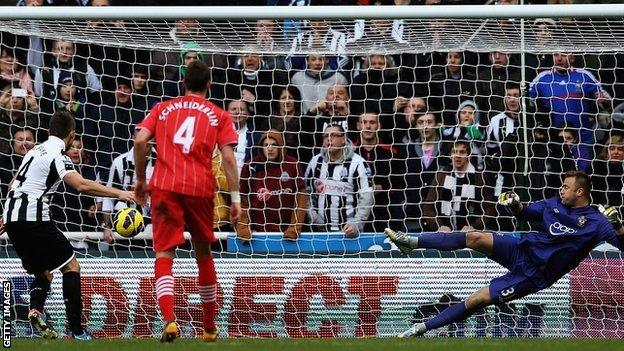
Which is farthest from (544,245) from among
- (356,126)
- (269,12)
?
(269,12)

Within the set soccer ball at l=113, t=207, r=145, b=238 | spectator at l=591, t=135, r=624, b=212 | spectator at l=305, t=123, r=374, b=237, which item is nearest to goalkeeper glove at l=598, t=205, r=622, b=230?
spectator at l=591, t=135, r=624, b=212

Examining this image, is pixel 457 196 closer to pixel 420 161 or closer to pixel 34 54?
pixel 420 161

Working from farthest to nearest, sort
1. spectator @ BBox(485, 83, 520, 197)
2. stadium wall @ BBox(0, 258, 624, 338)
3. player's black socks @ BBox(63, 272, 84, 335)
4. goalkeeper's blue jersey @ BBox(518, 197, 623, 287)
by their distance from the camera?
spectator @ BBox(485, 83, 520, 197) → stadium wall @ BBox(0, 258, 624, 338) → goalkeeper's blue jersey @ BBox(518, 197, 623, 287) → player's black socks @ BBox(63, 272, 84, 335)

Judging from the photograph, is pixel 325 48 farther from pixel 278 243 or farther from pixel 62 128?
pixel 62 128

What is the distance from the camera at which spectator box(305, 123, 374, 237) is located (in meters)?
12.7

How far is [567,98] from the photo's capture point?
13008mm

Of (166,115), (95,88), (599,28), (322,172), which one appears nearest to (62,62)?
(95,88)

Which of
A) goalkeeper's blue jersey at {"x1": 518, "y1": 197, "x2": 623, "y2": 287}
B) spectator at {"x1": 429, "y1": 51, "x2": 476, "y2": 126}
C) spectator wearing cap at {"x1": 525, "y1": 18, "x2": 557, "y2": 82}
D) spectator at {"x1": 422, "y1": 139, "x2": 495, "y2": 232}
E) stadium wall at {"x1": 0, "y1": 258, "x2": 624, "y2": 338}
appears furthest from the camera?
spectator at {"x1": 429, "y1": 51, "x2": 476, "y2": 126}

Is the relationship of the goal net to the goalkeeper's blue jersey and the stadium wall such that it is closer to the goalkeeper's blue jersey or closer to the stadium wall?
the stadium wall

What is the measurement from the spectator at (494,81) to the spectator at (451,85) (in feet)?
0.33

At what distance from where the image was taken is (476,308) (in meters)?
11.2

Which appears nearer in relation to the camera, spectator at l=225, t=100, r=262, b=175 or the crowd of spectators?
the crowd of spectators

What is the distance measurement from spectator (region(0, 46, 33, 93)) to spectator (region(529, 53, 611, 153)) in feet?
16.7

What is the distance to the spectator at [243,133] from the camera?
12.9 m
